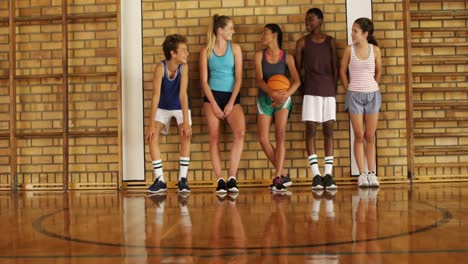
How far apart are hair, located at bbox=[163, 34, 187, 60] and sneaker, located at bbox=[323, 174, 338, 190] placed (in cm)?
181

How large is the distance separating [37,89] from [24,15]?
2.56 ft

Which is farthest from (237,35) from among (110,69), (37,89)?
(37,89)

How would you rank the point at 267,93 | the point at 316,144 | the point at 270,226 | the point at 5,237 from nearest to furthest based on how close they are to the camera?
the point at 5,237
the point at 270,226
the point at 267,93
the point at 316,144

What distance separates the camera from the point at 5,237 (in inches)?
111

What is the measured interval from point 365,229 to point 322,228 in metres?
0.21

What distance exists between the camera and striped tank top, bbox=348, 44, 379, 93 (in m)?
5.46

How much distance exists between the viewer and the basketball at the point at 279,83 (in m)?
5.40

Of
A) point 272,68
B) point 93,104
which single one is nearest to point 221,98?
point 272,68

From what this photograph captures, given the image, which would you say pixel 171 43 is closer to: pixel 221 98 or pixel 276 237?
pixel 221 98

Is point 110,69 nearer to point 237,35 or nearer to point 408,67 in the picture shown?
point 237,35

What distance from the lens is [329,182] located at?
5289 millimetres

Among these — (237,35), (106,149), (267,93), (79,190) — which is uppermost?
(237,35)

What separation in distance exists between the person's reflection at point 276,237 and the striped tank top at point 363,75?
1.84 metres

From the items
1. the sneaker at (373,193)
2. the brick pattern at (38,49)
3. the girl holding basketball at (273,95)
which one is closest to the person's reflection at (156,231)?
the girl holding basketball at (273,95)
